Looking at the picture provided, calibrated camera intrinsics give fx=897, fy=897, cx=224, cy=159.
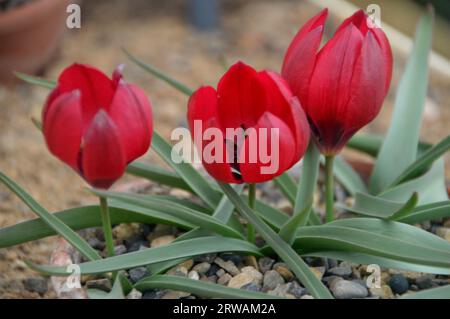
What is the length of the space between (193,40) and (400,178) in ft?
4.27

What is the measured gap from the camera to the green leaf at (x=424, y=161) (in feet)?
3.45

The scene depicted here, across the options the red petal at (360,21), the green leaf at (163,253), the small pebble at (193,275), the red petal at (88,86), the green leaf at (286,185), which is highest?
the red petal at (360,21)

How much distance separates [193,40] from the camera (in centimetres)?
235

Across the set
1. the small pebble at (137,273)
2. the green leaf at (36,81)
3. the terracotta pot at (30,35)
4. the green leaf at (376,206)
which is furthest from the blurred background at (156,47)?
the green leaf at (376,206)

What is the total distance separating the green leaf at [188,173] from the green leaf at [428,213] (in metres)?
0.22

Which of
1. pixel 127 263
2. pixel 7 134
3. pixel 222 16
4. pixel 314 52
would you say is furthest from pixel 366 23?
pixel 222 16

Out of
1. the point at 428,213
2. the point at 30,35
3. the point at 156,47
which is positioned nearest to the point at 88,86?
the point at 428,213

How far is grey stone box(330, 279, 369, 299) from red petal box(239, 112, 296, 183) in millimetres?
167

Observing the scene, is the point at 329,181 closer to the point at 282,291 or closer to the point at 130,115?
the point at 282,291

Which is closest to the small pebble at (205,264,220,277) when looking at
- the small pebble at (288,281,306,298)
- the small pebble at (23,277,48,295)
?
the small pebble at (288,281,306,298)

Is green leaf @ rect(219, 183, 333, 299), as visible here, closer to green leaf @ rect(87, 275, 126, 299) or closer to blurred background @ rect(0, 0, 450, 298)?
green leaf @ rect(87, 275, 126, 299)

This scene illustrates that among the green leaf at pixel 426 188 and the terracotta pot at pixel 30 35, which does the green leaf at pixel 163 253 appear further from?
the terracotta pot at pixel 30 35

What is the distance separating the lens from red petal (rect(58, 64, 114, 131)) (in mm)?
865
